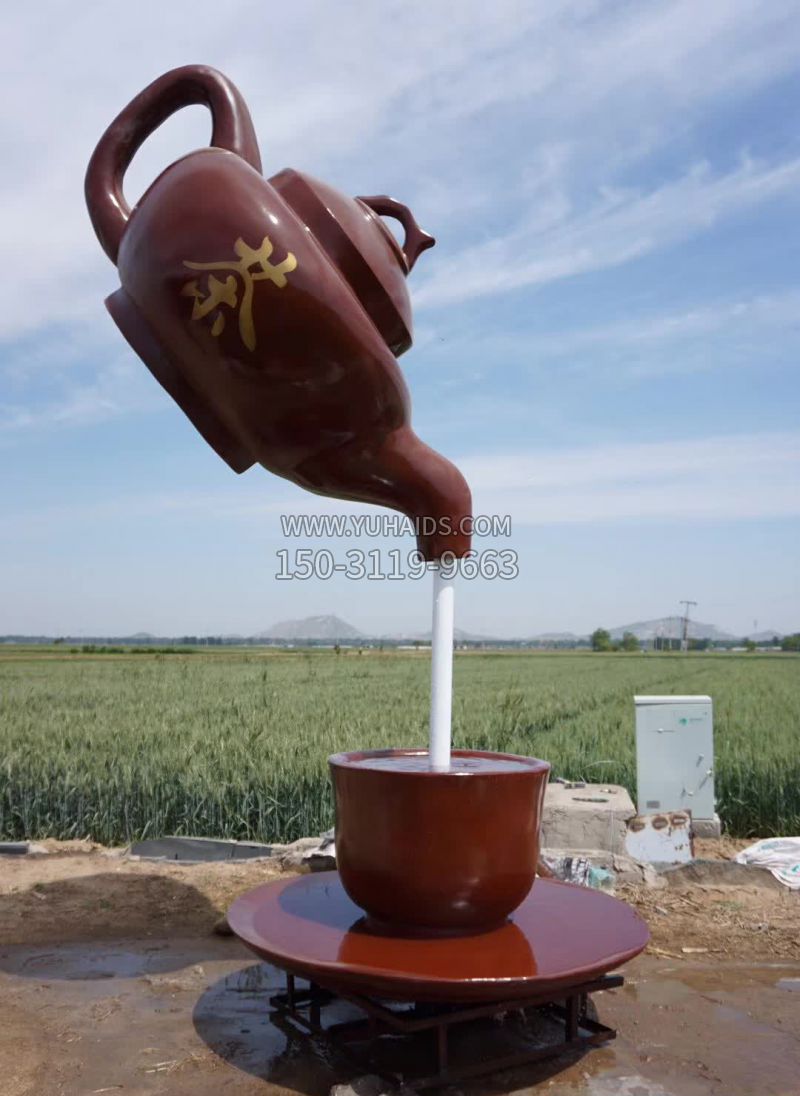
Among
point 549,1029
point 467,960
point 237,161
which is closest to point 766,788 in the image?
point 549,1029

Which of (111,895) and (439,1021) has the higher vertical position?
(439,1021)

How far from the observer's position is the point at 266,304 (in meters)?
3.26

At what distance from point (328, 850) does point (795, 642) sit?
112 m

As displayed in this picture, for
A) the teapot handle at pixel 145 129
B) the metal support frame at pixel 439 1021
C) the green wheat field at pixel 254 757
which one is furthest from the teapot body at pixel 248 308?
the green wheat field at pixel 254 757

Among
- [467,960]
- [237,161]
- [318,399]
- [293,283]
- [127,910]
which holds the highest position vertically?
[237,161]

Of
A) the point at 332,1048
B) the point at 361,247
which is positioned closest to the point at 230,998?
the point at 332,1048

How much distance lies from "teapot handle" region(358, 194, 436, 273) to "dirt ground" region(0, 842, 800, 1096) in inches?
119

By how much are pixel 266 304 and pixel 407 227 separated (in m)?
0.87

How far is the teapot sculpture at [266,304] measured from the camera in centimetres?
328

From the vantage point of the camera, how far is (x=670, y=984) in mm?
4484

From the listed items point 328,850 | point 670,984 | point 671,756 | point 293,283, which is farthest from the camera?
point 671,756

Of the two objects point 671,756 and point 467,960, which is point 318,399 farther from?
point 671,756

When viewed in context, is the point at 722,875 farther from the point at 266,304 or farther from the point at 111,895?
the point at 266,304

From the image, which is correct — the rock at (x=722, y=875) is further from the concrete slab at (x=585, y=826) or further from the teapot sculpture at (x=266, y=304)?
the teapot sculpture at (x=266, y=304)
